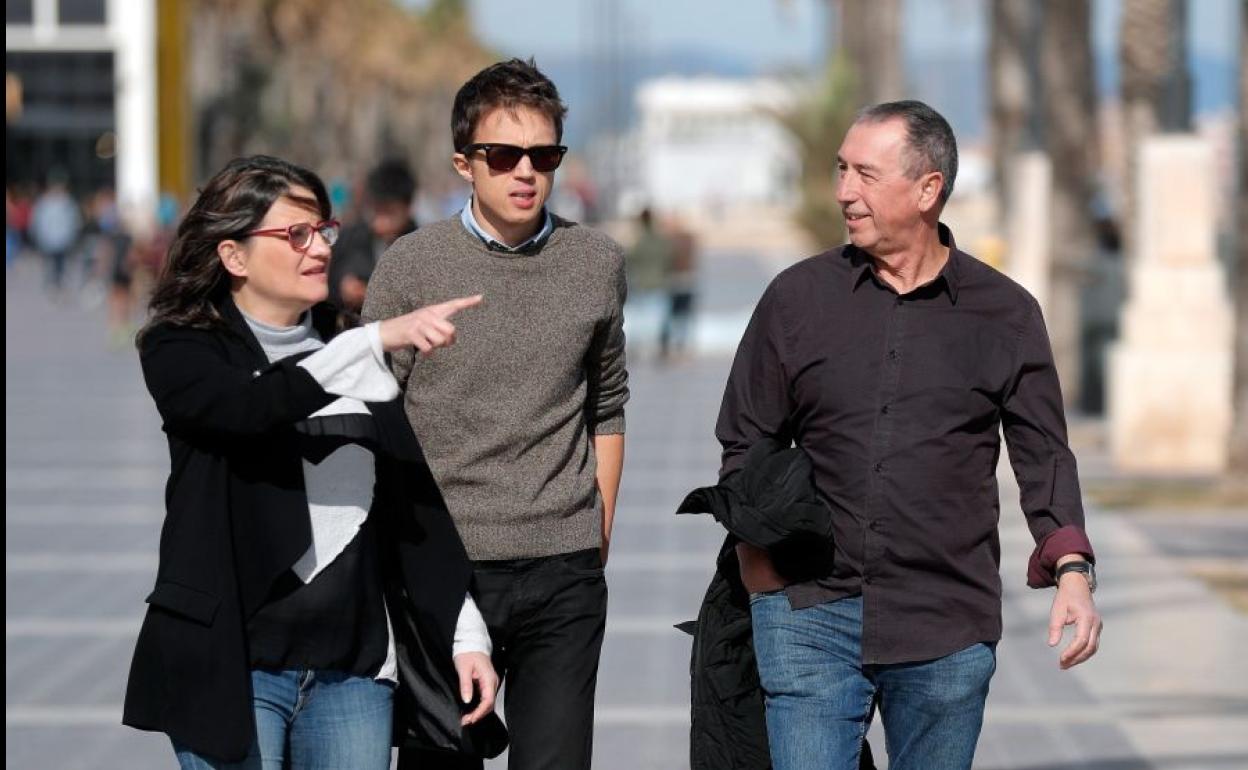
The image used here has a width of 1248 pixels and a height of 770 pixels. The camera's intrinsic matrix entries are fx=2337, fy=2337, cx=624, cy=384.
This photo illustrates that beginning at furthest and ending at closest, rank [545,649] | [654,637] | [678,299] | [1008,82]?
1. [1008,82]
2. [678,299]
3. [654,637]
4. [545,649]

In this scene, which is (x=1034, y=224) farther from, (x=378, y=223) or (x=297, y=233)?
(x=297, y=233)

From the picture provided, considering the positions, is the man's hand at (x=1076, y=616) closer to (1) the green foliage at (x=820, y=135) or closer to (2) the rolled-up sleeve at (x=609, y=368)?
(2) the rolled-up sleeve at (x=609, y=368)

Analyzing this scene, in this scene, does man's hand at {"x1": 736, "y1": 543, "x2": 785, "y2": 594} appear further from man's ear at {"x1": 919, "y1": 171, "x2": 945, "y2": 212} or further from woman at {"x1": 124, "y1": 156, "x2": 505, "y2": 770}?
man's ear at {"x1": 919, "y1": 171, "x2": 945, "y2": 212}

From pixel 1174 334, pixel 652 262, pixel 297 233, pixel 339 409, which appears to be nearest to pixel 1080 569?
pixel 339 409

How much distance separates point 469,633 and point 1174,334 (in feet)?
38.1

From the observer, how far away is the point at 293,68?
240ft

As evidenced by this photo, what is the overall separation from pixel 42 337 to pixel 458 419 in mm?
24803

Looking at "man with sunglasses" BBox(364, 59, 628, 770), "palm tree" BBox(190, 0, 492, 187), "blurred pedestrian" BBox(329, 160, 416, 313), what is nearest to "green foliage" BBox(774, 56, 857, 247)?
"blurred pedestrian" BBox(329, 160, 416, 313)

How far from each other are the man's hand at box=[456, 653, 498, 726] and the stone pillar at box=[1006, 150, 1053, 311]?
1571 cm

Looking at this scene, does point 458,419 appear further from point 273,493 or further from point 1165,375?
point 1165,375

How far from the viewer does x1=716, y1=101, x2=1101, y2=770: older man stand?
406 centimetres

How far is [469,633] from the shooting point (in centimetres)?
418

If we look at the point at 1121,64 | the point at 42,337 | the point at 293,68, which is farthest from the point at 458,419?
the point at 293,68

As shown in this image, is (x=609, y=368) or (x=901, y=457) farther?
(x=609, y=368)
